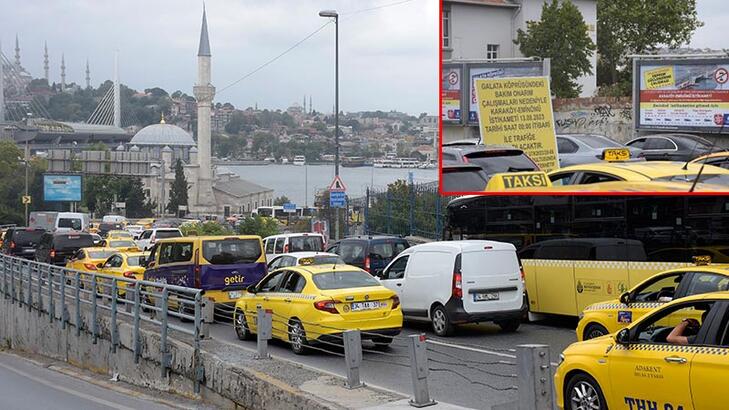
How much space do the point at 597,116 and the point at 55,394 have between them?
11.3 metres

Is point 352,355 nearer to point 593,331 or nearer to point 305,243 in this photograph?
point 593,331

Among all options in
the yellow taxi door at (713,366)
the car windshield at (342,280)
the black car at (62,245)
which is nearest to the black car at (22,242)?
the black car at (62,245)

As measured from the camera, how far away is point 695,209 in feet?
46.3

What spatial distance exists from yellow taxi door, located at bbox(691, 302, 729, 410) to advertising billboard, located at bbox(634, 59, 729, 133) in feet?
5.57

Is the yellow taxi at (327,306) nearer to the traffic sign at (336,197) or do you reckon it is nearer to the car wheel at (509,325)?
the car wheel at (509,325)

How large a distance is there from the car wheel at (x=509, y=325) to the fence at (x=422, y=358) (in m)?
1.71

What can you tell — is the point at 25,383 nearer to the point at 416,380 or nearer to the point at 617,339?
the point at 416,380

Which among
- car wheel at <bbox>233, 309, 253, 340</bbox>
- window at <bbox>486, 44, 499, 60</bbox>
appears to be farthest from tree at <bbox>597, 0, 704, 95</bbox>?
car wheel at <bbox>233, 309, 253, 340</bbox>

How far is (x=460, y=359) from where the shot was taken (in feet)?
47.1

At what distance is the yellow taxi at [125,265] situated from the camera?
26.7 meters

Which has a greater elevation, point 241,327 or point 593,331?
point 593,331

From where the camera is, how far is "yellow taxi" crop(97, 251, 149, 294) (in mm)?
26734

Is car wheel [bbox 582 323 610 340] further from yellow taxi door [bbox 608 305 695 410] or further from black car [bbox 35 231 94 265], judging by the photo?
black car [bbox 35 231 94 265]

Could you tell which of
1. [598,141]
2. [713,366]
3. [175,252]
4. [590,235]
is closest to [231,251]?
[175,252]
